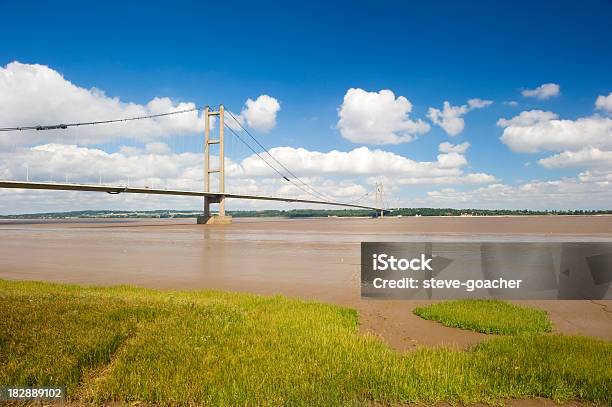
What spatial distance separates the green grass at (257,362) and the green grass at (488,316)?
88cm

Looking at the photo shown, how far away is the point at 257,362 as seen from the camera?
5191 millimetres

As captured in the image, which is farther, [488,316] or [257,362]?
[488,316]

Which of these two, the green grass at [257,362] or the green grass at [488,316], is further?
the green grass at [488,316]

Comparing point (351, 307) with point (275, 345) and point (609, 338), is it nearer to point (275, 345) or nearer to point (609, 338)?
point (275, 345)

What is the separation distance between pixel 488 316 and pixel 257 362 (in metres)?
5.14

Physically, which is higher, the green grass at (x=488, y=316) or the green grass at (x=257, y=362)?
the green grass at (x=257, y=362)

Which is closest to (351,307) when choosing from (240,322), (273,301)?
(273,301)

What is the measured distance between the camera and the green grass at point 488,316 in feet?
23.7

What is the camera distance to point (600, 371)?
4.89 m

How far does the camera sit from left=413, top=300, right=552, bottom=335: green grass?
23.7ft

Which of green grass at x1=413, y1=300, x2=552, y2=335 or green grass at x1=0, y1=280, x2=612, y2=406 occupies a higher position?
green grass at x1=0, y1=280, x2=612, y2=406

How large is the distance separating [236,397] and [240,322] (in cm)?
261

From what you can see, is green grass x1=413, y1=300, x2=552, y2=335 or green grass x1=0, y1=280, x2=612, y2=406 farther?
green grass x1=413, y1=300, x2=552, y2=335

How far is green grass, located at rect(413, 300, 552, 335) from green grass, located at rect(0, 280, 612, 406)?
88 centimetres
